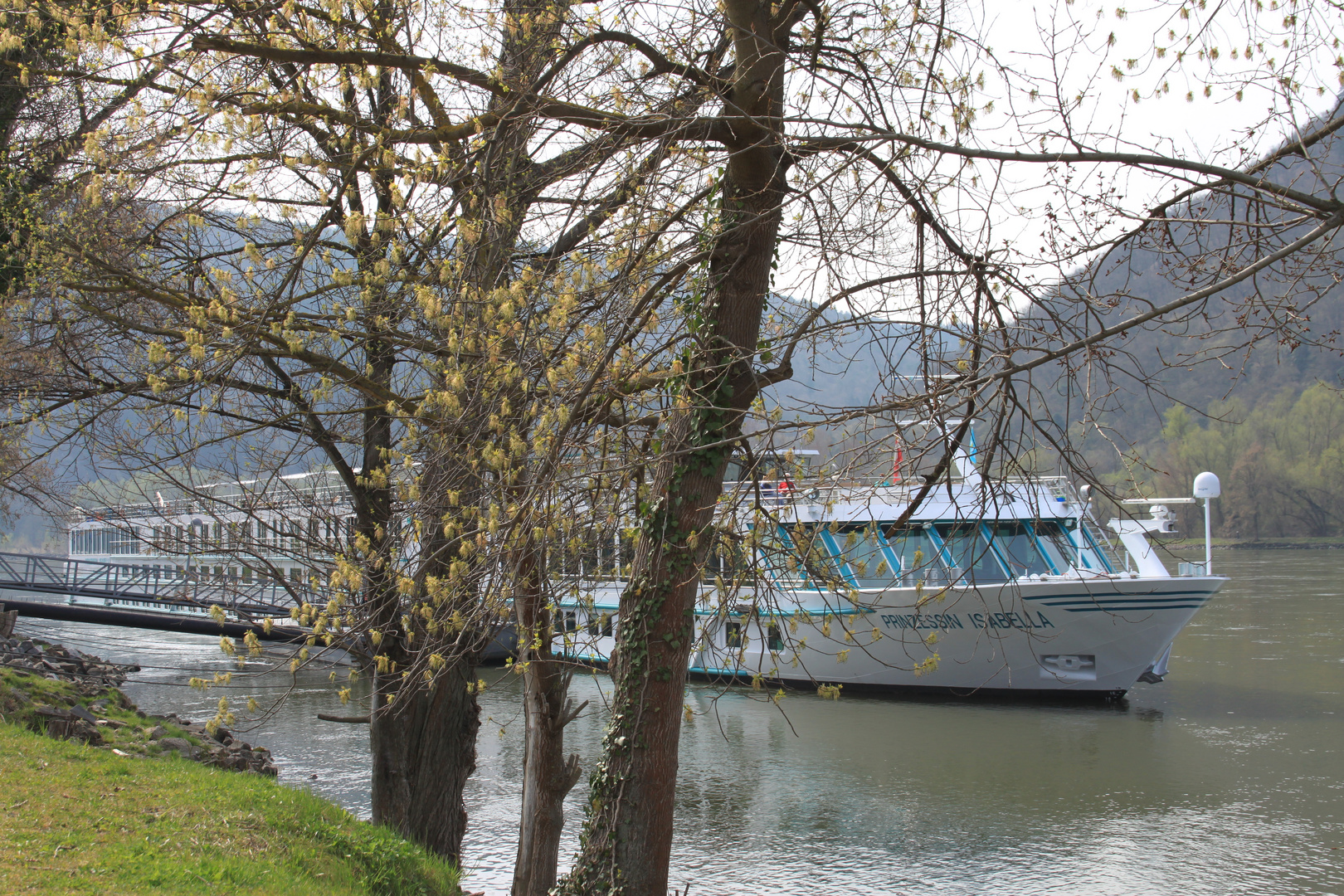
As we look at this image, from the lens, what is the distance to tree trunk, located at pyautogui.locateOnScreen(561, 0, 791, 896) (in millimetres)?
5367

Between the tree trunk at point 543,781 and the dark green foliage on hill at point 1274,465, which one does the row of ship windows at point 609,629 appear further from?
the dark green foliage on hill at point 1274,465

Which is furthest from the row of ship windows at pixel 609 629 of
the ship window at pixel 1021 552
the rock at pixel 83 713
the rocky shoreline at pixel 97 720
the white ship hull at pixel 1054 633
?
the ship window at pixel 1021 552

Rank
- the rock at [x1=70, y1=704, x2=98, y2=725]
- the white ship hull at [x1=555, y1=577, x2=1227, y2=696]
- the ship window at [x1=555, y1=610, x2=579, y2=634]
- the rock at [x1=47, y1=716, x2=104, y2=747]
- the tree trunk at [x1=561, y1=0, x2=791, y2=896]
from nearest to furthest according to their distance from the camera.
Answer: the tree trunk at [x1=561, y1=0, x2=791, y2=896], the ship window at [x1=555, y1=610, x2=579, y2=634], the rock at [x1=47, y1=716, x2=104, y2=747], the rock at [x1=70, y1=704, x2=98, y2=725], the white ship hull at [x1=555, y1=577, x2=1227, y2=696]

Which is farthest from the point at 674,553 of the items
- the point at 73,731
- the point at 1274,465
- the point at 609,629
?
the point at 1274,465

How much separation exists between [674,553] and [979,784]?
10010 mm

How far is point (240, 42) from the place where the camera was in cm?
539

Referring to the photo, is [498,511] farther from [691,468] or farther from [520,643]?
[520,643]

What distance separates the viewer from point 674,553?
542 cm

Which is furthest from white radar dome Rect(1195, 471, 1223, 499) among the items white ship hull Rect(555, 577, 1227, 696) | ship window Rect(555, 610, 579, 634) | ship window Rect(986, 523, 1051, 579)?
ship window Rect(555, 610, 579, 634)

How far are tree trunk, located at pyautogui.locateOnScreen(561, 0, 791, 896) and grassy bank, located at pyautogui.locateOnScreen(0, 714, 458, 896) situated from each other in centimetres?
175

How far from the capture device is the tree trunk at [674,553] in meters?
5.37

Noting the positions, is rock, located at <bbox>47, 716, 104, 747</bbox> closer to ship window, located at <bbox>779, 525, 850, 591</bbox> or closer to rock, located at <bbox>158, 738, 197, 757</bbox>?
rock, located at <bbox>158, 738, 197, 757</bbox>

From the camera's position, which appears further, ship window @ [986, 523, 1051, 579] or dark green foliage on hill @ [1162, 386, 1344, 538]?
dark green foliage on hill @ [1162, 386, 1344, 538]

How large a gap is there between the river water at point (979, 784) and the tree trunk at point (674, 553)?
0.37 meters
